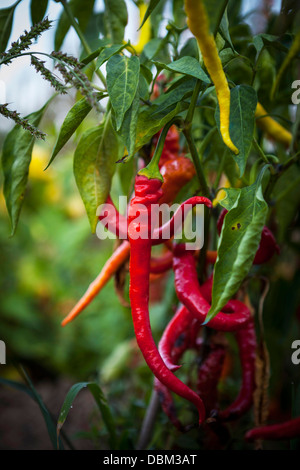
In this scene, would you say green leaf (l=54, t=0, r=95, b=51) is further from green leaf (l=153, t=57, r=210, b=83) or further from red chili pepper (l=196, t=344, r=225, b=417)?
red chili pepper (l=196, t=344, r=225, b=417)

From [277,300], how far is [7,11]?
78 cm

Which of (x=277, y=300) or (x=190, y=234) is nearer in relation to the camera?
(x=190, y=234)

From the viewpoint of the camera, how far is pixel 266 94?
0.68 metres

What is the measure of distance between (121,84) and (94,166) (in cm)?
15

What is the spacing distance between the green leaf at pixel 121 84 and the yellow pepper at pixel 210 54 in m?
0.07

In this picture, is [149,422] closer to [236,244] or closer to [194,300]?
[194,300]

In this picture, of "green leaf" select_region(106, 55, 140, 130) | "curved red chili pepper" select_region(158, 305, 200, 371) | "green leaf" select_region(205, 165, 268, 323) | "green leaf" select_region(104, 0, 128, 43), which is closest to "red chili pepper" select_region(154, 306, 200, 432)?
"curved red chili pepper" select_region(158, 305, 200, 371)

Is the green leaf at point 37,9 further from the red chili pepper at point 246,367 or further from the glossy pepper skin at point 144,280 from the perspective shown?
the red chili pepper at point 246,367

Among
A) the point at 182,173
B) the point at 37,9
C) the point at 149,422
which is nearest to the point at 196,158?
the point at 182,173

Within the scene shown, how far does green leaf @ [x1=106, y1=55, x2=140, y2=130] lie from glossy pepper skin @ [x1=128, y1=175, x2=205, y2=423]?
86 millimetres

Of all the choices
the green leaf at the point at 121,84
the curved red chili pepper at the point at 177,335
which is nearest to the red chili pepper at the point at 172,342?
the curved red chili pepper at the point at 177,335
